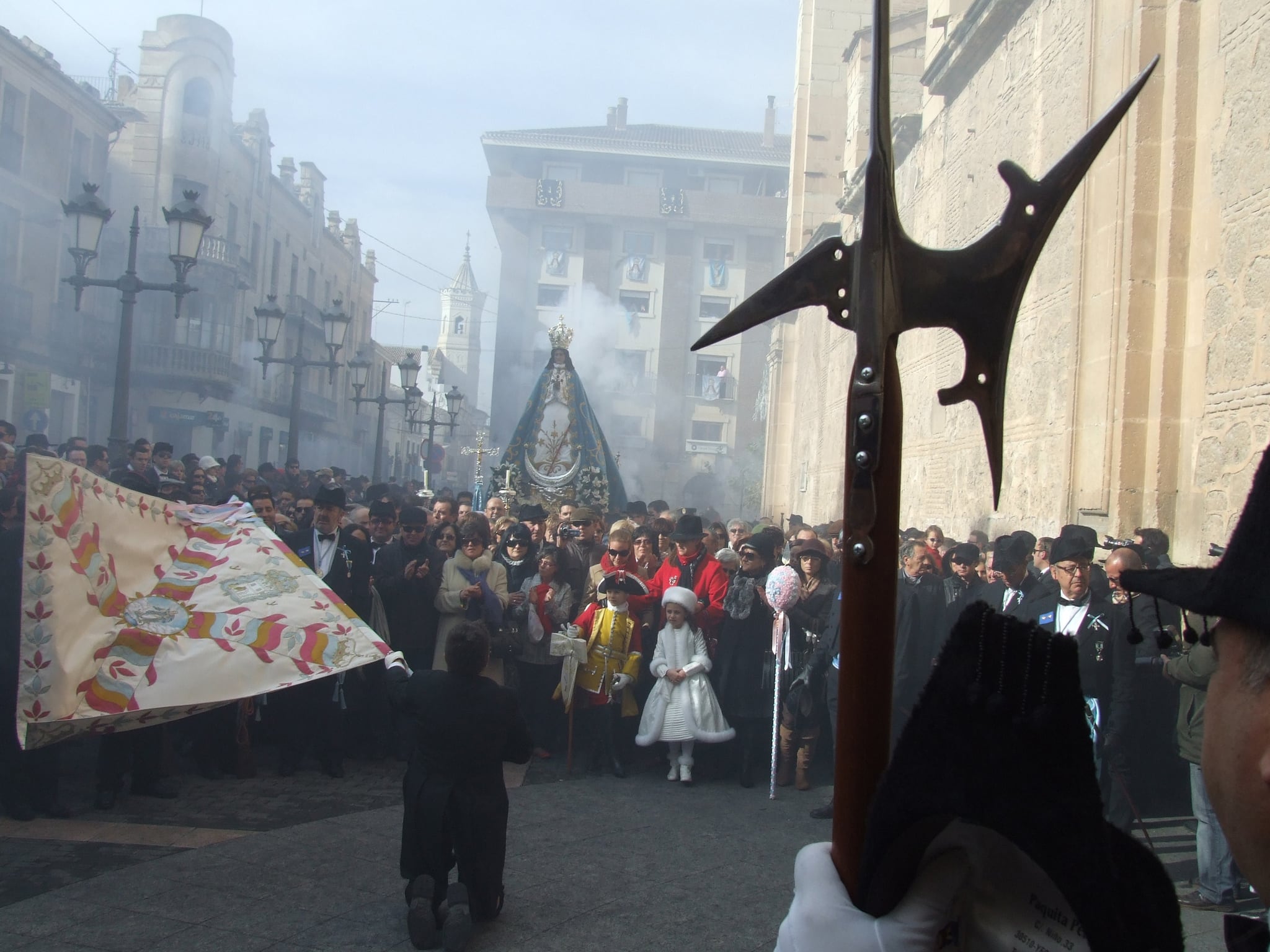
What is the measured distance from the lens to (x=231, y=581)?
6422mm

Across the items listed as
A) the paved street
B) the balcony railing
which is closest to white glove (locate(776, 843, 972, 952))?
the paved street

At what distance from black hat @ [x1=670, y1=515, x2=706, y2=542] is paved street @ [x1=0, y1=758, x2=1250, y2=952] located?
237 centimetres

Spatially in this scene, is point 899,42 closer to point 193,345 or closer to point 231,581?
point 231,581

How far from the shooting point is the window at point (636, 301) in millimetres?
62906

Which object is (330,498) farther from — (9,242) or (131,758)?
(9,242)

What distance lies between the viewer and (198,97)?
39250 mm

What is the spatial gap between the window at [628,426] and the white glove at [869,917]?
195ft

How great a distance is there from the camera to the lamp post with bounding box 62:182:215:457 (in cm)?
1180

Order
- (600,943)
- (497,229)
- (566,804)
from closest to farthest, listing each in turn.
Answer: (600,943) < (566,804) < (497,229)

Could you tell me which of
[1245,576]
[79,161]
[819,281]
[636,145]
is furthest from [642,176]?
[1245,576]

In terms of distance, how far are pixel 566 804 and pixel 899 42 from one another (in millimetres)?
21511

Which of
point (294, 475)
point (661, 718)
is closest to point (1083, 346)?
point (661, 718)

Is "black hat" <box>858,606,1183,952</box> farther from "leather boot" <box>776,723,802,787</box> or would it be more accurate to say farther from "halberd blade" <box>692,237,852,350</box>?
"leather boot" <box>776,723,802,787</box>

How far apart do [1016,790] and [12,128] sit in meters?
32.2
